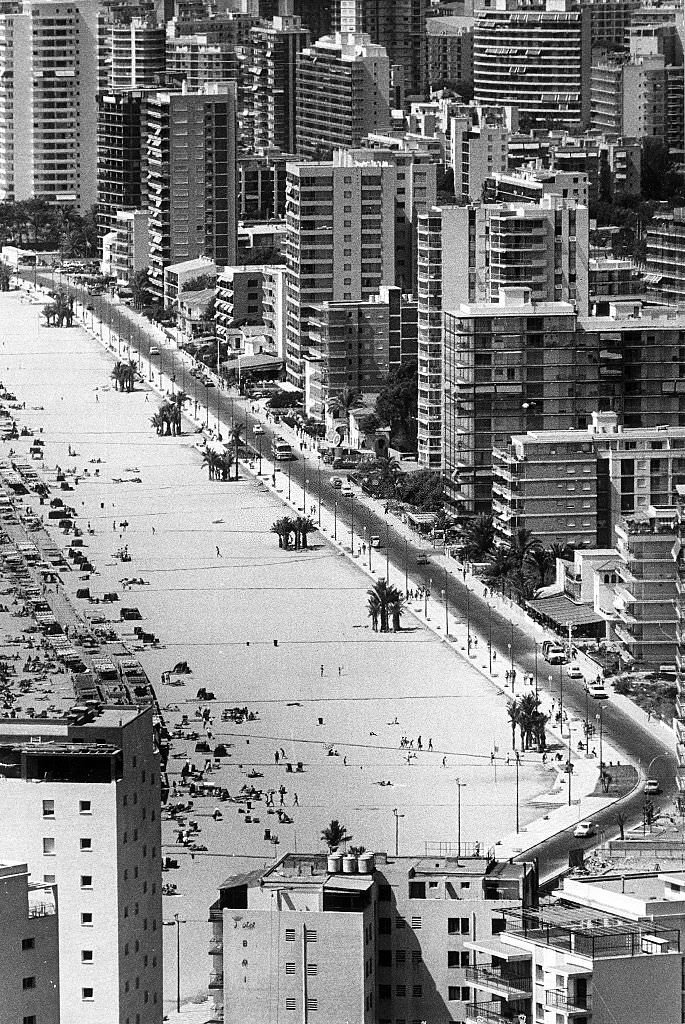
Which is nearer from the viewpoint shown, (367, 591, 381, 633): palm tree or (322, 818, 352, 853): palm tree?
(322, 818, 352, 853): palm tree

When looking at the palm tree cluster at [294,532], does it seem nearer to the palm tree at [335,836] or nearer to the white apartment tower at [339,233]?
the white apartment tower at [339,233]

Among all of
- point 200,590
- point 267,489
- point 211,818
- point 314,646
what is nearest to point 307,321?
point 267,489

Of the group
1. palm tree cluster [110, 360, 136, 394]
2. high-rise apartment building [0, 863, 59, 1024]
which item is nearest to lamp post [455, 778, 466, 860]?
high-rise apartment building [0, 863, 59, 1024]

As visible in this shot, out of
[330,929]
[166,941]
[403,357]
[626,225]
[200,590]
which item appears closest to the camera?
[330,929]

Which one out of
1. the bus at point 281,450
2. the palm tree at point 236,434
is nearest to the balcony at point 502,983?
the bus at point 281,450

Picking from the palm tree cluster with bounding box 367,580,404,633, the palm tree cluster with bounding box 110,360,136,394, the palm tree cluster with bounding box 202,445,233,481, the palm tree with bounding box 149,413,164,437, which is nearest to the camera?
the palm tree cluster with bounding box 367,580,404,633

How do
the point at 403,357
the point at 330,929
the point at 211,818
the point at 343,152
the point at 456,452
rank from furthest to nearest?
the point at 343,152 < the point at 403,357 < the point at 456,452 < the point at 211,818 < the point at 330,929

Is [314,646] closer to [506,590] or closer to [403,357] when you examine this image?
[506,590]

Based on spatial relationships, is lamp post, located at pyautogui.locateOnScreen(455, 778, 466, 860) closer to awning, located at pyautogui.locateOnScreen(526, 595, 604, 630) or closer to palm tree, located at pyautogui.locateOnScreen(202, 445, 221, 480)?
awning, located at pyautogui.locateOnScreen(526, 595, 604, 630)
